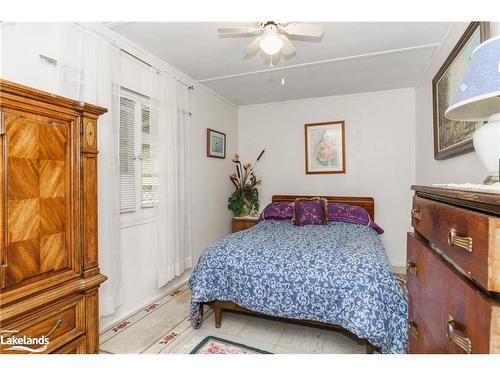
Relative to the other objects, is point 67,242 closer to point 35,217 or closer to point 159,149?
point 35,217

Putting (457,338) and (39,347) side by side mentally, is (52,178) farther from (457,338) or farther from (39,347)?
(457,338)

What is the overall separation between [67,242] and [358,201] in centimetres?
357

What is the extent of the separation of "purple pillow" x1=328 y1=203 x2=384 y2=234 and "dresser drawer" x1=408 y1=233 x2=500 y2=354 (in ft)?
8.19

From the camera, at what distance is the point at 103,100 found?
87.5 inches

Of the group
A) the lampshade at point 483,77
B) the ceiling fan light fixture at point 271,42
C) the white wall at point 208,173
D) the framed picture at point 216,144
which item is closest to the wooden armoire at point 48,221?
the ceiling fan light fixture at point 271,42

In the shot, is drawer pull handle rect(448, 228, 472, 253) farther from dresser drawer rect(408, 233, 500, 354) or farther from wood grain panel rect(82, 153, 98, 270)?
wood grain panel rect(82, 153, 98, 270)

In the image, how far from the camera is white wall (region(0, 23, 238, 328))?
1816 millimetres

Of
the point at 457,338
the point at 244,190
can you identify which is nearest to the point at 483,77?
the point at 457,338

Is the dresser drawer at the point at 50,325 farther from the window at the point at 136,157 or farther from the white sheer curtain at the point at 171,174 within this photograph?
the white sheer curtain at the point at 171,174

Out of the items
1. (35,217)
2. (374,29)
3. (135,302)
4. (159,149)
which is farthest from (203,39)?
(135,302)

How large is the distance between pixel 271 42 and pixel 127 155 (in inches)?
64.7

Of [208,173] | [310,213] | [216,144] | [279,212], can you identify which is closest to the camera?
[310,213]

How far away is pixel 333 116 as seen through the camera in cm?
421

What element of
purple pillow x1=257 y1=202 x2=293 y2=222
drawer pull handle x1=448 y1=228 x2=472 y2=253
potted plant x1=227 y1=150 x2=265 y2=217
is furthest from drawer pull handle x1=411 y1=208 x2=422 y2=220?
potted plant x1=227 y1=150 x2=265 y2=217
